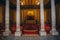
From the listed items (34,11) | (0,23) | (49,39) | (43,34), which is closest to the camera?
(49,39)

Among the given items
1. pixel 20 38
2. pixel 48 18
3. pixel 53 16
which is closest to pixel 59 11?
pixel 48 18

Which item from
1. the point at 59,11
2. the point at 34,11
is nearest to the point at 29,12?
the point at 34,11

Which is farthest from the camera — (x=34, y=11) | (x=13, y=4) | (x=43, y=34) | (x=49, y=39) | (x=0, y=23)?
(x=34, y=11)

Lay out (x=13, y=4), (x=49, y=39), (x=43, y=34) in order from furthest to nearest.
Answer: (x=13, y=4)
(x=43, y=34)
(x=49, y=39)

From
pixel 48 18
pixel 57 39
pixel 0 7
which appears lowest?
pixel 57 39

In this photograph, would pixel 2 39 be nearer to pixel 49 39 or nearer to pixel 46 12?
pixel 49 39

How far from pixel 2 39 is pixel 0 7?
27.0 feet

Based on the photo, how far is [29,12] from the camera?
2417cm

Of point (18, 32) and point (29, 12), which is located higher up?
point (29, 12)

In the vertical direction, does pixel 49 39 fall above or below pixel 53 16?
below

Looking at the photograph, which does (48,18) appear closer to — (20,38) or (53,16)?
(53,16)

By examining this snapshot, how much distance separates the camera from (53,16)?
14898 millimetres

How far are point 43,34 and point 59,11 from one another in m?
7.54

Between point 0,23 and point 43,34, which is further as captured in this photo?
point 0,23
